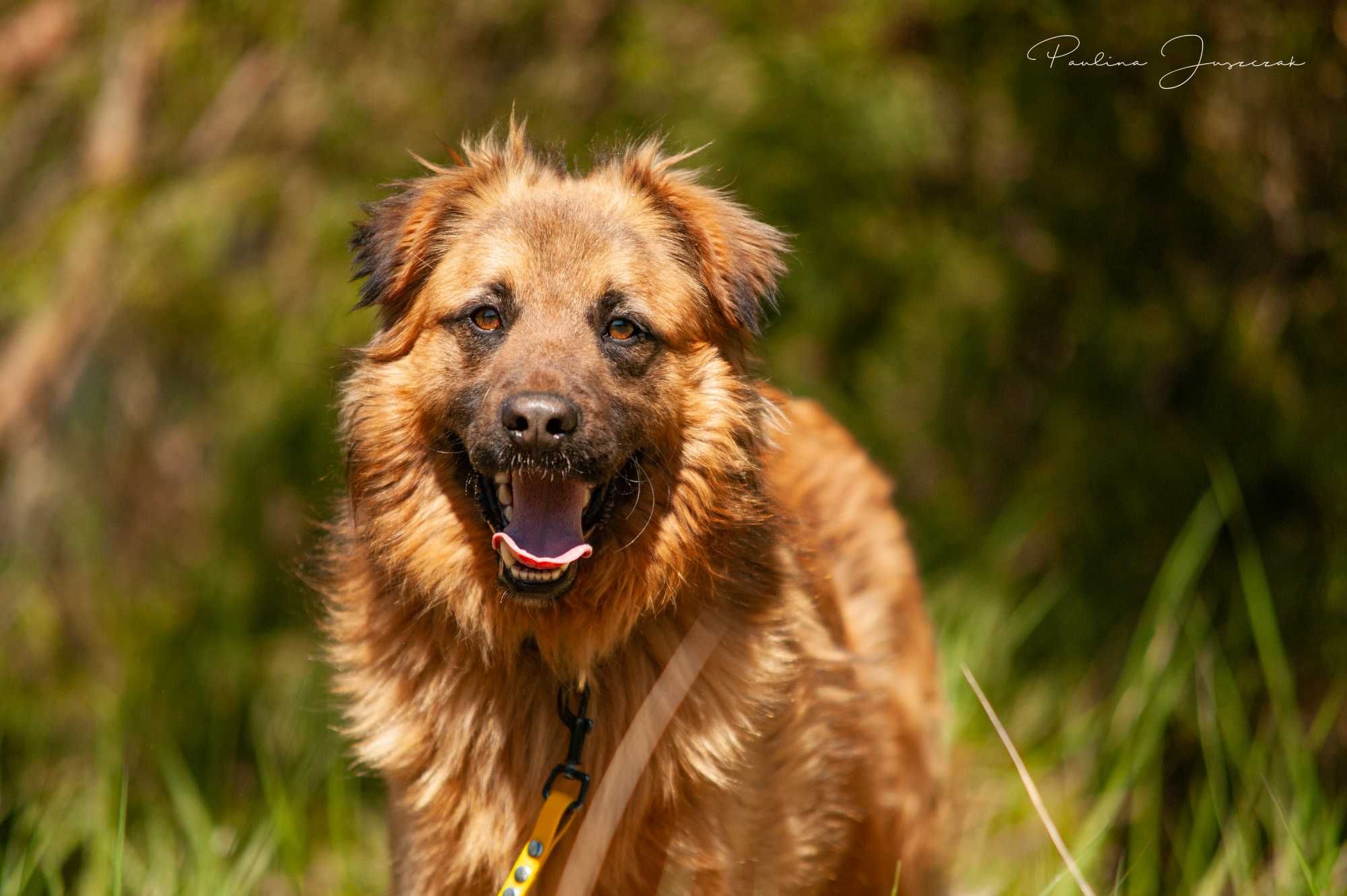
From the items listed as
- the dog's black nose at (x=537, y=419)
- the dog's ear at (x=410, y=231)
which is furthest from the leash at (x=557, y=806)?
the dog's ear at (x=410, y=231)

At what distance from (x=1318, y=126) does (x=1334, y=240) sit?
1.62 feet

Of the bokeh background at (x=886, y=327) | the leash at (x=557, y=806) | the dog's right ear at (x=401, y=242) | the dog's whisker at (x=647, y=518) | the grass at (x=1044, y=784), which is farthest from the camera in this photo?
the bokeh background at (x=886, y=327)

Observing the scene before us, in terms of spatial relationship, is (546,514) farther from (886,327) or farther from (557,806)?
(886,327)

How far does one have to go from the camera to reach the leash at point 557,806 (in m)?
2.80

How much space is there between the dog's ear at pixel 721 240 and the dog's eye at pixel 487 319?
1.89 ft

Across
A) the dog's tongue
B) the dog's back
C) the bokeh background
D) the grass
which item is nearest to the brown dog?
the dog's tongue

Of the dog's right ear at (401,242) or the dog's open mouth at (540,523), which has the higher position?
the dog's right ear at (401,242)

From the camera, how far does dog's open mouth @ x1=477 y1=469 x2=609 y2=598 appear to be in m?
2.95

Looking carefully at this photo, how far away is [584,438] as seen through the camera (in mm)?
2926

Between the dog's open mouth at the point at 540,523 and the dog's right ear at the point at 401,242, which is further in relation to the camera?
the dog's right ear at the point at 401,242

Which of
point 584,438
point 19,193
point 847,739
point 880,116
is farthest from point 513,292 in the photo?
point 19,193

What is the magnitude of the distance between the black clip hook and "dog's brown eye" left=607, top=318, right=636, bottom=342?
92 cm

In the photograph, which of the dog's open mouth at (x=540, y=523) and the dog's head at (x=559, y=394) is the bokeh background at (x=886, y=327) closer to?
the dog's head at (x=559, y=394)

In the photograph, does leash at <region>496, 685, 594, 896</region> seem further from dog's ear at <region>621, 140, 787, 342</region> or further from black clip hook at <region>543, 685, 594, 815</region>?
dog's ear at <region>621, 140, 787, 342</region>
